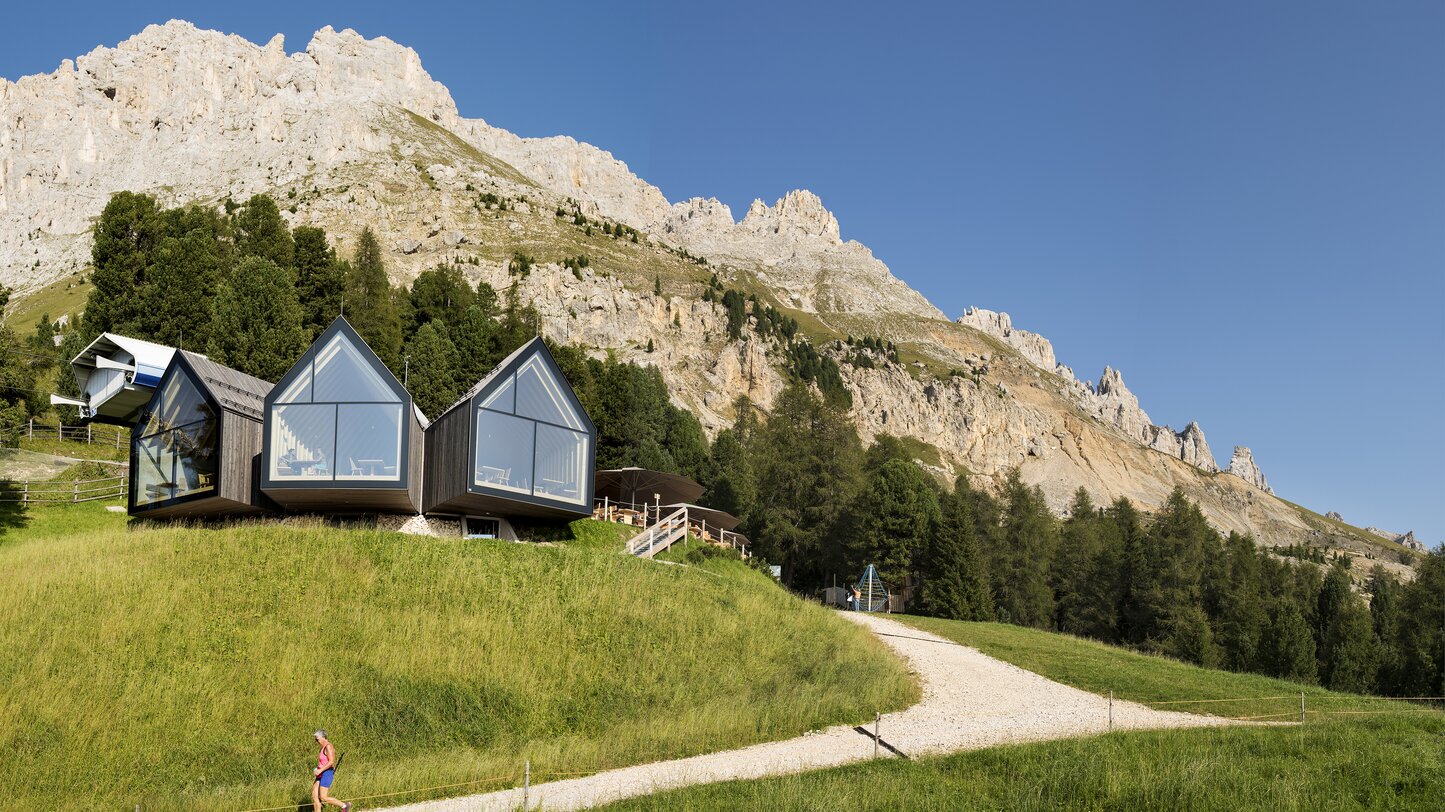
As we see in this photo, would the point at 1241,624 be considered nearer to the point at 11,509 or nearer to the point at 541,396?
the point at 541,396

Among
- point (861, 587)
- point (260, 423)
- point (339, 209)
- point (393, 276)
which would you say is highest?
point (339, 209)

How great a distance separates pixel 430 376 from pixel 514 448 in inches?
757

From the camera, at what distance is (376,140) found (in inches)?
6486

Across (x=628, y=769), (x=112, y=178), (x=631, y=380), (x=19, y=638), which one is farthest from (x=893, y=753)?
(x=112, y=178)

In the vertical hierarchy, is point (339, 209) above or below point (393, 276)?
above

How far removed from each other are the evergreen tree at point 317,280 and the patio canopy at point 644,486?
20.2m

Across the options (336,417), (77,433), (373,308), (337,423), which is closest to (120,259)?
(77,433)

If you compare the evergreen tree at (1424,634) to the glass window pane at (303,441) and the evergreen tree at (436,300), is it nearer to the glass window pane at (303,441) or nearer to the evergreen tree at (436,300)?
the glass window pane at (303,441)

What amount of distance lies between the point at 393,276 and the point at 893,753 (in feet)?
371

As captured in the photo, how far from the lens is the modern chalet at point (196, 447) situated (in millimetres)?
31156

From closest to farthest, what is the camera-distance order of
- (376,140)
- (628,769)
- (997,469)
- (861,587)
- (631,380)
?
(628,769), (861,587), (631,380), (376,140), (997,469)

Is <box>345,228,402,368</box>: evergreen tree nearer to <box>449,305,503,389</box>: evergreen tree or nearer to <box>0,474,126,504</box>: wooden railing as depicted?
<box>449,305,503,389</box>: evergreen tree

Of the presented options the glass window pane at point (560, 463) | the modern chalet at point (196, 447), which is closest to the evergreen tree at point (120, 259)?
the modern chalet at point (196, 447)

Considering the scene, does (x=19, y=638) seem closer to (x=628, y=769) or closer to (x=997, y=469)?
(x=628, y=769)
